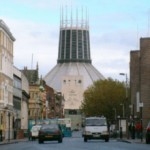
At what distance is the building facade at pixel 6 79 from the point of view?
9800 centimetres

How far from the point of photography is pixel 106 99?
16862cm

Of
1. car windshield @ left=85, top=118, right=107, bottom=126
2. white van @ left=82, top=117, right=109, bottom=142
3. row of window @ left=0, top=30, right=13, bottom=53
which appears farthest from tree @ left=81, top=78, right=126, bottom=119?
white van @ left=82, top=117, right=109, bottom=142

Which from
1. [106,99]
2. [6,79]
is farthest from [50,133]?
[106,99]

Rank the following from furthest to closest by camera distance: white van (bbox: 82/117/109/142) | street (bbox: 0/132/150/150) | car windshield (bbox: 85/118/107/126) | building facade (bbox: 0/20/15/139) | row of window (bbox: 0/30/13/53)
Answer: row of window (bbox: 0/30/13/53), building facade (bbox: 0/20/15/139), car windshield (bbox: 85/118/107/126), white van (bbox: 82/117/109/142), street (bbox: 0/132/150/150)

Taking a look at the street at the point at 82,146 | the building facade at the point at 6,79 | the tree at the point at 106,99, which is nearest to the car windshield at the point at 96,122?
the street at the point at 82,146

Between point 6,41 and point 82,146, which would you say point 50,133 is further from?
point 6,41

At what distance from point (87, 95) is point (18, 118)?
49966mm

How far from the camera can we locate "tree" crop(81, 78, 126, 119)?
16775cm

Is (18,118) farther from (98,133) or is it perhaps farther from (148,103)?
(98,133)

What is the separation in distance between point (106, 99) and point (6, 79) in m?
67.8

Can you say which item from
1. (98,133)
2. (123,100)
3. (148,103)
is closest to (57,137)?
(98,133)

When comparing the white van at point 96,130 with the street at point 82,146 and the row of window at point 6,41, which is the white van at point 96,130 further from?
the row of window at point 6,41

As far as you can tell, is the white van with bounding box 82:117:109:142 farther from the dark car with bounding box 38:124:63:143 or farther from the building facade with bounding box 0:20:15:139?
the building facade with bounding box 0:20:15:139

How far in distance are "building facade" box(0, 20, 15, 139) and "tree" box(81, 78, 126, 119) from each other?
6025 centimetres
